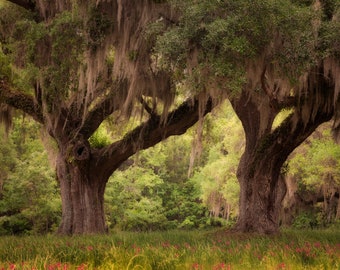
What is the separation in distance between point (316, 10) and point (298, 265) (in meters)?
5.10

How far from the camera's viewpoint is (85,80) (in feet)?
38.1

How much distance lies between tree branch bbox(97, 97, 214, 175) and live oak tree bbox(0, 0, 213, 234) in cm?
3

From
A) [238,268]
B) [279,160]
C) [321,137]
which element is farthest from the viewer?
[321,137]

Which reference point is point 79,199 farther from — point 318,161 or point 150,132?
point 318,161

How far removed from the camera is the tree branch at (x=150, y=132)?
1455cm

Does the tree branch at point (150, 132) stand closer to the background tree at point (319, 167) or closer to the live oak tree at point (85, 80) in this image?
the live oak tree at point (85, 80)

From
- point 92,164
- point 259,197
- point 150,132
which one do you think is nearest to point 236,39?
point 259,197

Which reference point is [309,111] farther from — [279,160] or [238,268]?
[238,268]

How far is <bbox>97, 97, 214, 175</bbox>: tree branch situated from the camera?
47.7 ft

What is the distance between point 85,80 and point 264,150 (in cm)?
482

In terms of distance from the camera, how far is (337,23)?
886 cm

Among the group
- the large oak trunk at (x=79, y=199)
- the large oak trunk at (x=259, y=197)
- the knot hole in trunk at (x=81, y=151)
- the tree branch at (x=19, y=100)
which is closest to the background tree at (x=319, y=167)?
the large oak trunk at (x=259, y=197)

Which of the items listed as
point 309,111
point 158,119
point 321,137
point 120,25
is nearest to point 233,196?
point 321,137

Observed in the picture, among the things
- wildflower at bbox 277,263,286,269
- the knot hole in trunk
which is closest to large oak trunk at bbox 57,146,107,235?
the knot hole in trunk
